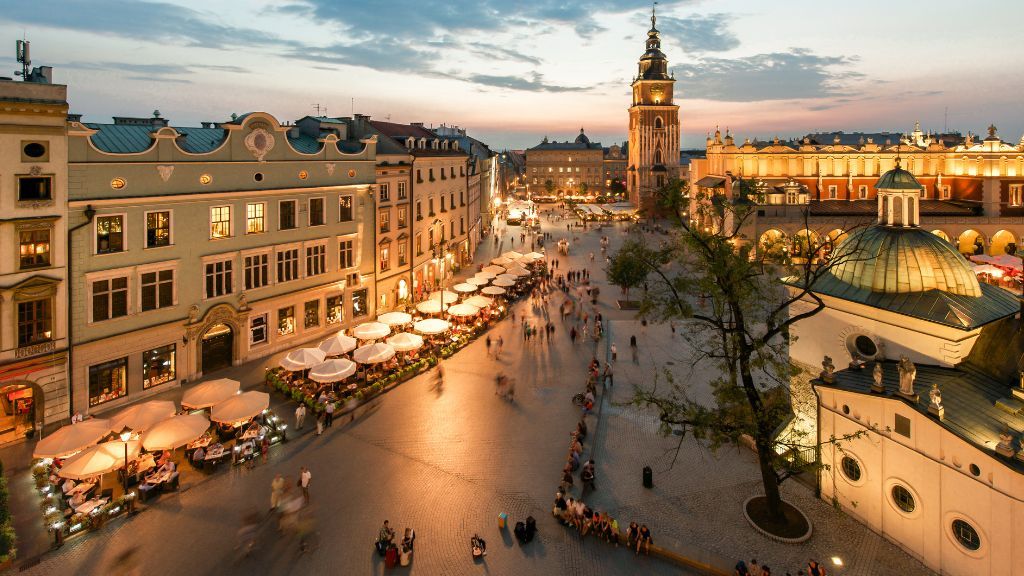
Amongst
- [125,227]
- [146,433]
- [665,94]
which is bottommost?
[146,433]

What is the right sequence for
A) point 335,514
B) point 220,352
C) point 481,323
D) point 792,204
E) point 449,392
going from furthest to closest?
point 792,204 < point 481,323 < point 220,352 < point 449,392 < point 335,514

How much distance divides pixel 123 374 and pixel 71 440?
7.17m

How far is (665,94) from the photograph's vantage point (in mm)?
120500

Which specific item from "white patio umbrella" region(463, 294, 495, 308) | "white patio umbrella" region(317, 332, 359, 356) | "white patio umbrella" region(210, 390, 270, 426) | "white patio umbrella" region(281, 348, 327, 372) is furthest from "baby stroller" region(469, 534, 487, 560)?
"white patio umbrella" region(463, 294, 495, 308)

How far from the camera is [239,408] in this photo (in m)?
21.7

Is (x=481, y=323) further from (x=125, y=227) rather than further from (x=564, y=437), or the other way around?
(x=125, y=227)

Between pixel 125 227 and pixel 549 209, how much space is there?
404 ft

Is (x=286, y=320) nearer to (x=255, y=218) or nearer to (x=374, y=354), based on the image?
(x=255, y=218)

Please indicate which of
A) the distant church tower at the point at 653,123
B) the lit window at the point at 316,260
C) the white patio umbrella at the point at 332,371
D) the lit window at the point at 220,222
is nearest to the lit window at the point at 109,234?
the lit window at the point at 220,222

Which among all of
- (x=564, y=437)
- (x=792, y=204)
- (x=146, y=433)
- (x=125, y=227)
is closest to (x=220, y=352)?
(x=125, y=227)

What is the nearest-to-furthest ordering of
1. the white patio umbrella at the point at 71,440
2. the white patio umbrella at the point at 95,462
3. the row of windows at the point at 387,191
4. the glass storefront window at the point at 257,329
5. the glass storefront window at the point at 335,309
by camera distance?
1. the white patio umbrella at the point at 95,462
2. the white patio umbrella at the point at 71,440
3. the glass storefront window at the point at 257,329
4. the glass storefront window at the point at 335,309
5. the row of windows at the point at 387,191

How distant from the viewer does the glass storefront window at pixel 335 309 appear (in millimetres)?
35312

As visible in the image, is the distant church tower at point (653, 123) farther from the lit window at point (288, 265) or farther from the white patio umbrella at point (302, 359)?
the white patio umbrella at point (302, 359)

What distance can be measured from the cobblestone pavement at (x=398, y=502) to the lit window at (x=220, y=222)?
9369 millimetres
